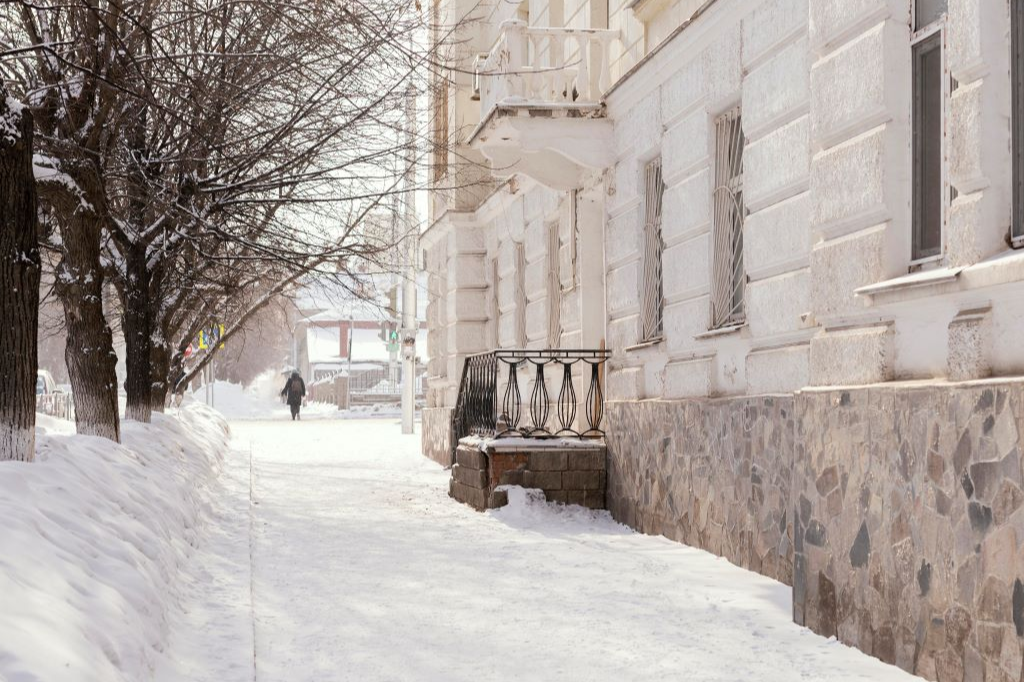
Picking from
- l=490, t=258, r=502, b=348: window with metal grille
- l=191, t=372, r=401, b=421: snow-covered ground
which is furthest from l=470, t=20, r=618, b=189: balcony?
l=191, t=372, r=401, b=421: snow-covered ground

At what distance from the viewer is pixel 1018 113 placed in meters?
5.14

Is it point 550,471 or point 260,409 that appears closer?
point 550,471

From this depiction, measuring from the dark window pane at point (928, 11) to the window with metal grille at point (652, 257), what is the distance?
5011 mm

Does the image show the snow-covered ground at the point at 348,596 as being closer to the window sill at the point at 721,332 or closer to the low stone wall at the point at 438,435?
the window sill at the point at 721,332

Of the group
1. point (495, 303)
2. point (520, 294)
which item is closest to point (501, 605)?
point (520, 294)

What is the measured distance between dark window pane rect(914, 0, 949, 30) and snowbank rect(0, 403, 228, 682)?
4.45 metres

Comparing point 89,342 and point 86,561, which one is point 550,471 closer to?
point 89,342

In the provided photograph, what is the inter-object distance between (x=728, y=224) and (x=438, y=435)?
11.1 m

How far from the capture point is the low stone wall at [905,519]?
4.81 m

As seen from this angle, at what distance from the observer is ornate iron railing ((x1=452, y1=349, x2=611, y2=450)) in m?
12.4

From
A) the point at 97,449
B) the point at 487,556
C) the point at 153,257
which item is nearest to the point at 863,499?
the point at 487,556

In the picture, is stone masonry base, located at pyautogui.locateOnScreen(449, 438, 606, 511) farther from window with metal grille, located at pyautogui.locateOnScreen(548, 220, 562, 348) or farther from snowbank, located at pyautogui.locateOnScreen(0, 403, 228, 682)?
snowbank, located at pyautogui.locateOnScreen(0, 403, 228, 682)

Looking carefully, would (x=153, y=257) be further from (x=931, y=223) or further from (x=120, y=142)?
(x=931, y=223)

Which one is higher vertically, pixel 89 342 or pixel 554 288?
pixel 554 288
